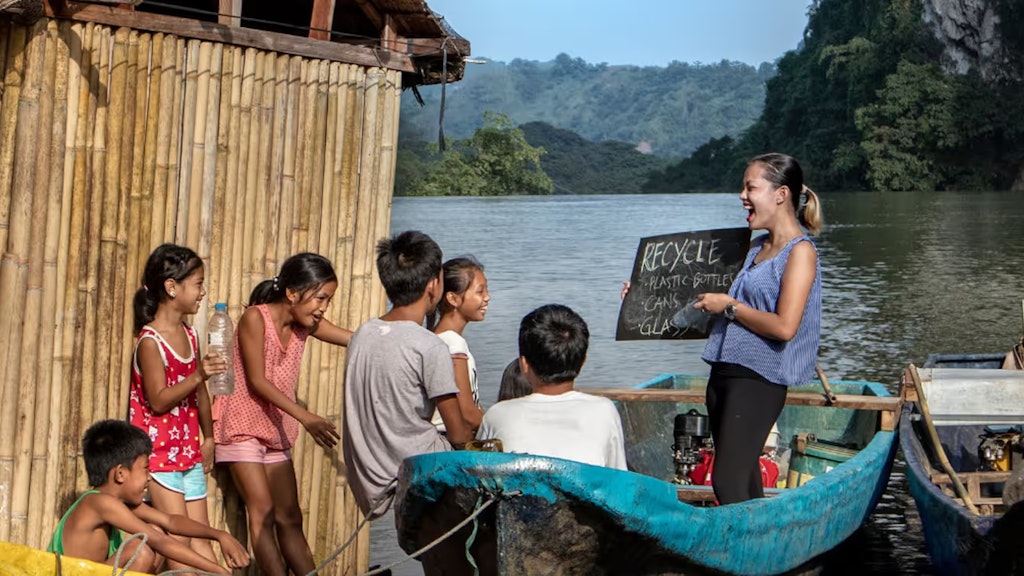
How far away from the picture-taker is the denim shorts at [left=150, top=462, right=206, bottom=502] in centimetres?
534

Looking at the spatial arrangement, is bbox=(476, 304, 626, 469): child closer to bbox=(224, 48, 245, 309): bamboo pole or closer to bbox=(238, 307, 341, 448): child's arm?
bbox=(238, 307, 341, 448): child's arm

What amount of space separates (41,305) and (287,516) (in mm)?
1278

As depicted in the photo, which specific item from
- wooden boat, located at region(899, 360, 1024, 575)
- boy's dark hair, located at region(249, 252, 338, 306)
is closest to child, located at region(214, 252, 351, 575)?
boy's dark hair, located at region(249, 252, 338, 306)

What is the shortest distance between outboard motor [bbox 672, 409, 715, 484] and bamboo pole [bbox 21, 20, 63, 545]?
307 cm

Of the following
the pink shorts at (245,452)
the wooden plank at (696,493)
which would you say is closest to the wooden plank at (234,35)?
the pink shorts at (245,452)

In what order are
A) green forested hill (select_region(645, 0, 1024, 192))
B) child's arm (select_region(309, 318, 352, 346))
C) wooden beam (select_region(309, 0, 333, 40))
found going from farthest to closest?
green forested hill (select_region(645, 0, 1024, 192))
wooden beam (select_region(309, 0, 333, 40))
child's arm (select_region(309, 318, 352, 346))

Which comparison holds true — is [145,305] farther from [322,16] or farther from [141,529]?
[322,16]

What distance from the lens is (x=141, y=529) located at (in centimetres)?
486

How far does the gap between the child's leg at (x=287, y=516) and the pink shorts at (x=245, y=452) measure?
0.05 meters

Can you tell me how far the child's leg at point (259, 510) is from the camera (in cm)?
561

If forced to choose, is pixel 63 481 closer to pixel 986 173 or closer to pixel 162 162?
pixel 162 162

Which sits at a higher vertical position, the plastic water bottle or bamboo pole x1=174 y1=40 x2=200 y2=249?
bamboo pole x1=174 y1=40 x2=200 y2=249

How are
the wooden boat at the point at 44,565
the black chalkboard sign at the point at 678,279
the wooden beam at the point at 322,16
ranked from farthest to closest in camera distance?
the black chalkboard sign at the point at 678,279, the wooden beam at the point at 322,16, the wooden boat at the point at 44,565

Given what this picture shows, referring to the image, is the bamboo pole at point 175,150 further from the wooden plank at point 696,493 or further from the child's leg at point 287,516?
the wooden plank at point 696,493
